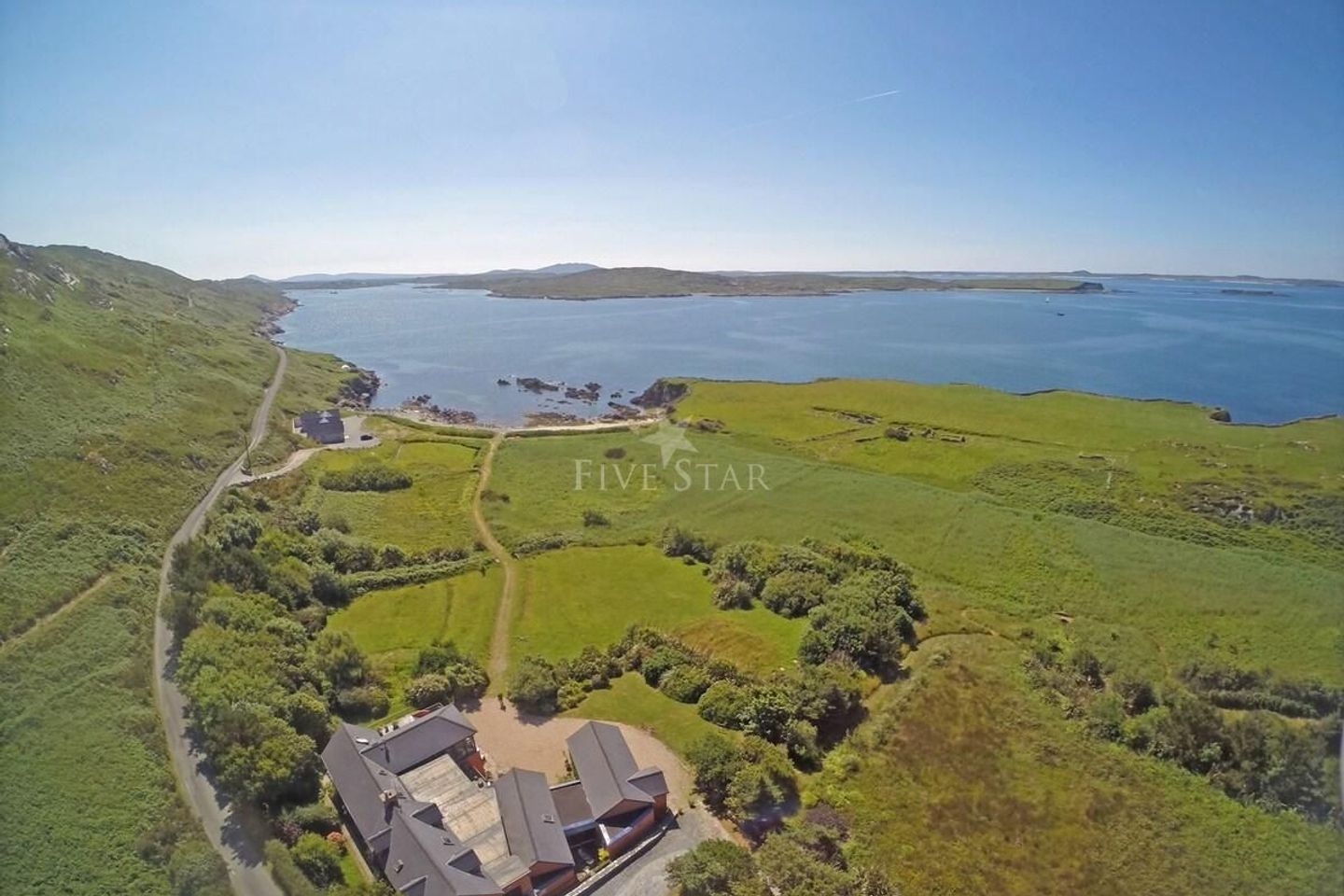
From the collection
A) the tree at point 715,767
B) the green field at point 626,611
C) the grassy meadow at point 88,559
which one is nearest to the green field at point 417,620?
the green field at point 626,611

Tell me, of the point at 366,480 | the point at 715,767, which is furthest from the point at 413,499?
the point at 715,767

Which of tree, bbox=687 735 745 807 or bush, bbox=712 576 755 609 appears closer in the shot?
tree, bbox=687 735 745 807

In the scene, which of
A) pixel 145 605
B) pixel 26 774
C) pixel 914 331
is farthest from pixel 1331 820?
pixel 914 331

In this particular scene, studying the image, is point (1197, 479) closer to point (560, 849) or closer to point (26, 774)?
point (560, 849)

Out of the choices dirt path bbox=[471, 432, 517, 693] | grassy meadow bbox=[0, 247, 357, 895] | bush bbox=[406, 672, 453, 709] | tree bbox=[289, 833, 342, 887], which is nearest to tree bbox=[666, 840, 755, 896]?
tree bbox=[289, 833, 342, 887]

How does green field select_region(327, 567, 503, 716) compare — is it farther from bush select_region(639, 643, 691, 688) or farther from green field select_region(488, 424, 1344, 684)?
bush select_region(639, 643, 691, 688)

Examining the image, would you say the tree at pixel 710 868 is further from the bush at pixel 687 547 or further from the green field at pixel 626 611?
the bush at pixel 687 547
